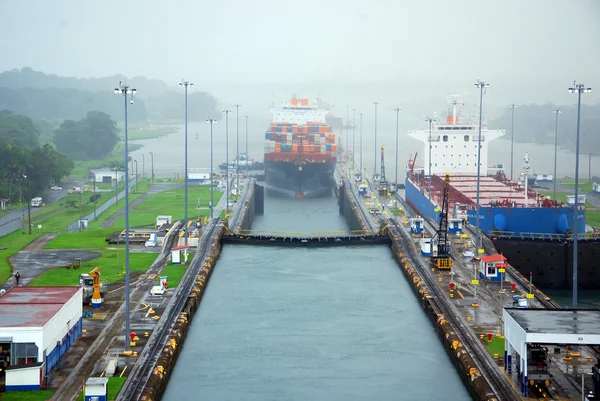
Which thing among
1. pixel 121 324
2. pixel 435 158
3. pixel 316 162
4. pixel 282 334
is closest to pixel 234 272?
pixel 282 334

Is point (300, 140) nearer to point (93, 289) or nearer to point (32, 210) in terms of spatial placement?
point (32, 210)

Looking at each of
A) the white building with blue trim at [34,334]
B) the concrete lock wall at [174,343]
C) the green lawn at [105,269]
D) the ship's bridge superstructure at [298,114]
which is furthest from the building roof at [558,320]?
the ship's bridge superstructure at [298,114]

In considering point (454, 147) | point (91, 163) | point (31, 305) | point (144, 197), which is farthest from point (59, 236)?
point (91, 163)

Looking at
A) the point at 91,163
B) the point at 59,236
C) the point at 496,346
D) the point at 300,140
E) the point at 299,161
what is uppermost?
the point at 300,140

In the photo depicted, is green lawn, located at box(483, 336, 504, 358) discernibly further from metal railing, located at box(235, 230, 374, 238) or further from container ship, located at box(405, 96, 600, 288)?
metal railing, located at box(235, 230, 374, 238)

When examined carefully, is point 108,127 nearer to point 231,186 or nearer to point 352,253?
point 231,186

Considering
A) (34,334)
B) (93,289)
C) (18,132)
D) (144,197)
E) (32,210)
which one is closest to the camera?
(34,334)
